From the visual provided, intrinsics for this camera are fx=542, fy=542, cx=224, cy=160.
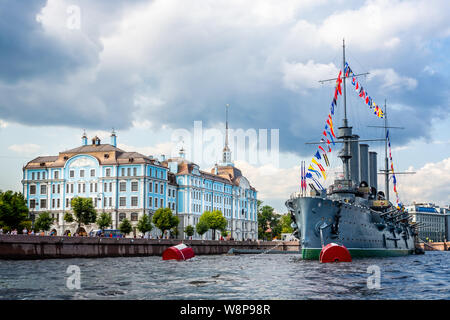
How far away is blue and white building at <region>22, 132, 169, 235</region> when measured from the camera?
8488cm

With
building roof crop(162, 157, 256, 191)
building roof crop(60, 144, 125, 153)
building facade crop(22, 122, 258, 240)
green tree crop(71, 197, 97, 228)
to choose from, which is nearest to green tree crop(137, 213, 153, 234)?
building facade crop(22, 122, 258, 240)

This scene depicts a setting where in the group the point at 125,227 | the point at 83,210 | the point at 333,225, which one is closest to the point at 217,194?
the point at 125,227

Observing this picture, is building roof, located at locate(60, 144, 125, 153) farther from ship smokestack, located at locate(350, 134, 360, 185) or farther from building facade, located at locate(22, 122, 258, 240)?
ship smokestack, located at locate(350, 134, 360, 185)

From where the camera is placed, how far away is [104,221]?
77.2 meters

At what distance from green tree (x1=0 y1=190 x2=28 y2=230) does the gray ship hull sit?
32318 millimetres

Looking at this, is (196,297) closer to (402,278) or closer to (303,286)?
(303,286)

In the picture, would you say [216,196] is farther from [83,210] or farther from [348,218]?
[348,218]

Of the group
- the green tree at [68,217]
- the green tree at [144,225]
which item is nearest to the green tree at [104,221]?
the green tree at [68,217]

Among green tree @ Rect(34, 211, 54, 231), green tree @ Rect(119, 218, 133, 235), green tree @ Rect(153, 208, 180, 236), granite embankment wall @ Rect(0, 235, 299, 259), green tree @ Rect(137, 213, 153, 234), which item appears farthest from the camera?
green tree @ Rect(153, 208, 180, 236)

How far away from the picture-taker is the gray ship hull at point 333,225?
139ft

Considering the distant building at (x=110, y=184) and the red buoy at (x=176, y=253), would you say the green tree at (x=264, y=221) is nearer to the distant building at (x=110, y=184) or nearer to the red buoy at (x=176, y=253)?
the distant building at (x=110, y=184)

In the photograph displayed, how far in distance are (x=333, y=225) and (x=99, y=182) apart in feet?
169

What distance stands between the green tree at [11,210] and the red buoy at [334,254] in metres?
38.7
